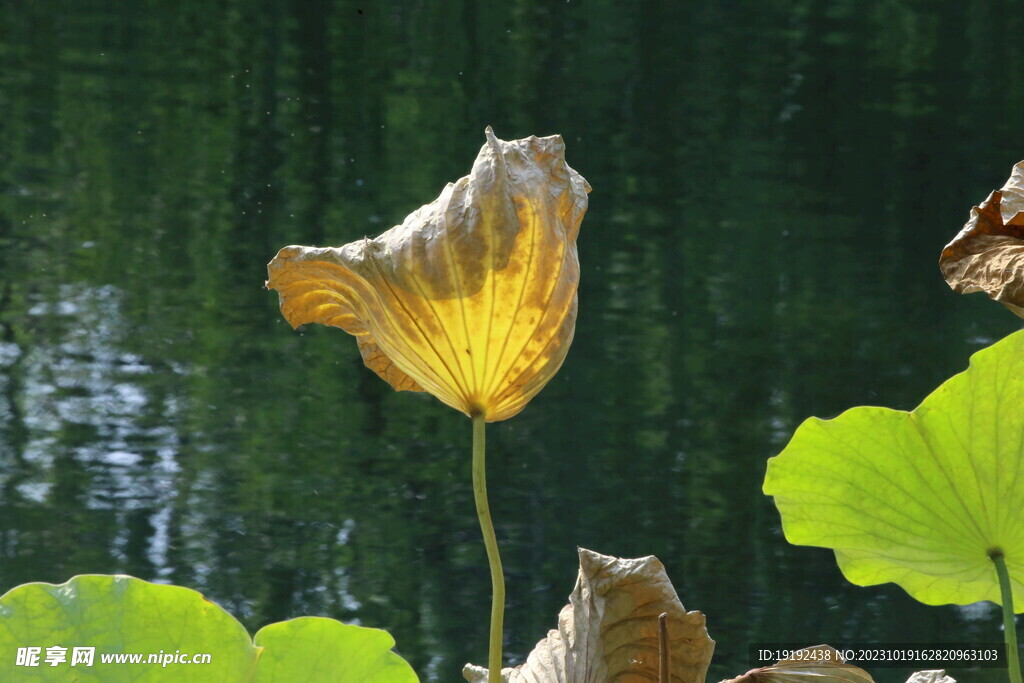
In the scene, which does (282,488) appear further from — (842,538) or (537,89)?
(842,538)

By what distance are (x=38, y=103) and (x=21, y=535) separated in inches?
57.8

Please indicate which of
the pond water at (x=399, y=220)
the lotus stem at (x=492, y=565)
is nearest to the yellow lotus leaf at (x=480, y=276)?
the lotus stem at (x=492, y=565)

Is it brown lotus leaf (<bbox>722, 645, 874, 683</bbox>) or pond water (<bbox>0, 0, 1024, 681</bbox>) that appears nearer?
brown lotus leaf (<bbox>722, 645, 874, 683</bbox>)

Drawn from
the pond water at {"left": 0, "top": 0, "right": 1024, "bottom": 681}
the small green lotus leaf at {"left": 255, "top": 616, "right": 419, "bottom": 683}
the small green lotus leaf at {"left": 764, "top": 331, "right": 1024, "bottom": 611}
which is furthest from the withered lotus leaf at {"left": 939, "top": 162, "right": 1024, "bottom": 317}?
the pond water at {"left": 0, "top": 0, "right": 1024, "bottom": 681}

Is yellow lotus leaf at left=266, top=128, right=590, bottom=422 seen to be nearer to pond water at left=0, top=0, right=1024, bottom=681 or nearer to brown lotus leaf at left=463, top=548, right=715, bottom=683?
brown lotus leaf at left=463, top=548, right=715, bottom=683

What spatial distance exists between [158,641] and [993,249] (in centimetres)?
18

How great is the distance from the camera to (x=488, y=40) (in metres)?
3.52

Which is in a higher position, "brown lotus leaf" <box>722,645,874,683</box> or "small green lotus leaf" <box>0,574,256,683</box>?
"small green lotus leaf" <box>0,574,256,683</box>

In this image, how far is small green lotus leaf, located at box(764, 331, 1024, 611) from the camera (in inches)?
9.1

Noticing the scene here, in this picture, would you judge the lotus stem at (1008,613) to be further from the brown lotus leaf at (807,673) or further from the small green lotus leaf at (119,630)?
the small green lotus leaf at (119,630)

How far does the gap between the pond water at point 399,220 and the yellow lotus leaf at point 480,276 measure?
5.63 ft

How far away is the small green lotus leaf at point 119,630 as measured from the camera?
0.59 feet

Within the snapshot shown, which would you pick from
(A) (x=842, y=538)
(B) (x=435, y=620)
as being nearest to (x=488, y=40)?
(B) (x=435, y=620)

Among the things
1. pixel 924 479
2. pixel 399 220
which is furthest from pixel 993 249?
pixel 399 220
